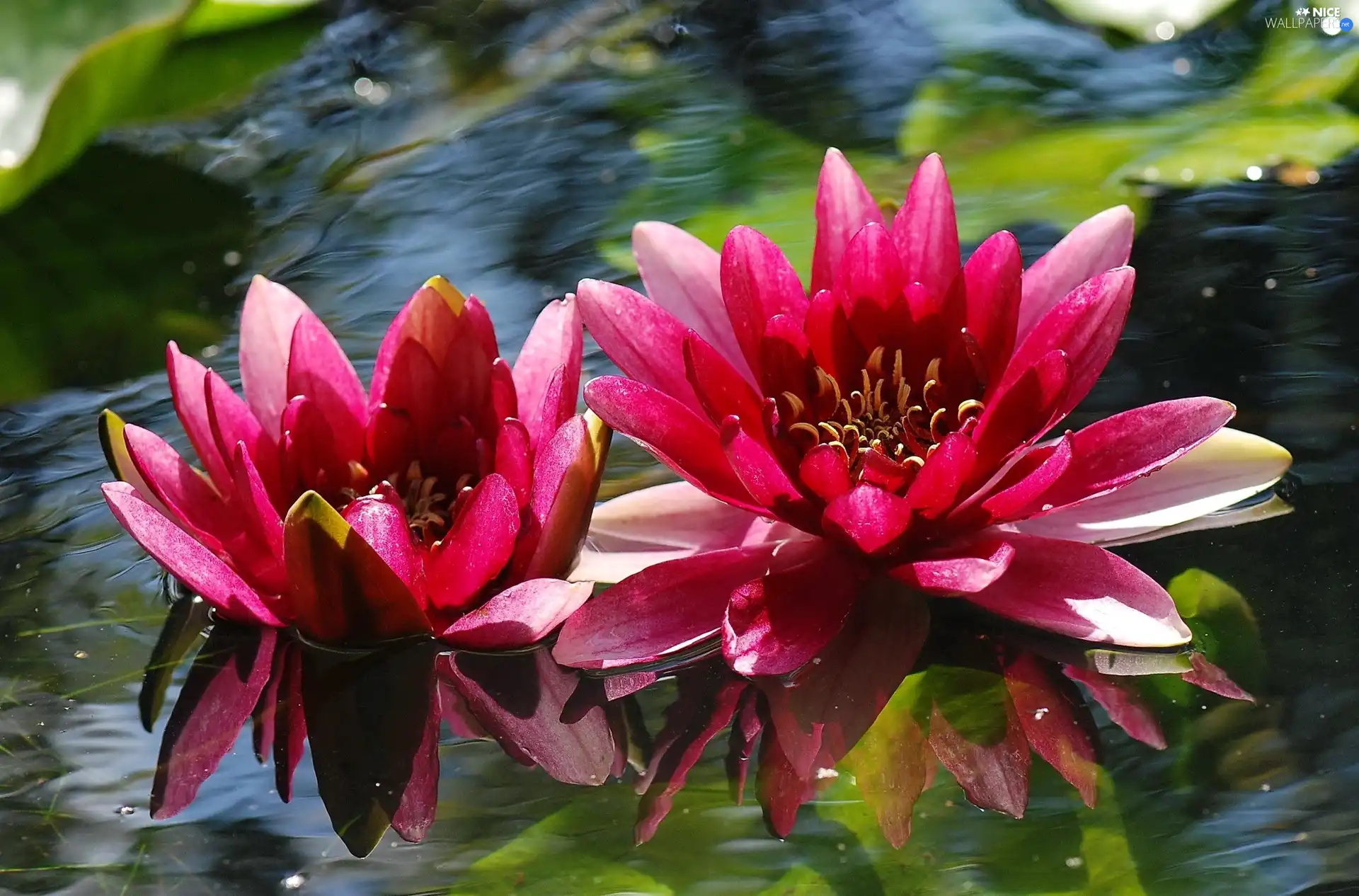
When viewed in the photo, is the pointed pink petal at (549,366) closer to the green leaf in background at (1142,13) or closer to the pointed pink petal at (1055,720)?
the pointed pink petal at (1055,720)

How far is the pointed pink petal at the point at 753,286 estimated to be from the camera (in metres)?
0.99

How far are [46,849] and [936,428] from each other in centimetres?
66

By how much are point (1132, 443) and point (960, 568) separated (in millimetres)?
168

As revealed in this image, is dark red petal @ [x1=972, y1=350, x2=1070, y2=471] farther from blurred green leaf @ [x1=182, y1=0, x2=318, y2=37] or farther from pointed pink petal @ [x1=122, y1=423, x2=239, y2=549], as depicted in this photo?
blurred green leaf @ [x1=182, y1=0, x2=318, y2=37]

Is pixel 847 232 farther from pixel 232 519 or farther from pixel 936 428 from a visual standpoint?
pixel 232 519

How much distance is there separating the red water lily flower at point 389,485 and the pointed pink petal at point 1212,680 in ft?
1.41

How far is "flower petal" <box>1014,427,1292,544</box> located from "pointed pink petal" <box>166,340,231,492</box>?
610 mm

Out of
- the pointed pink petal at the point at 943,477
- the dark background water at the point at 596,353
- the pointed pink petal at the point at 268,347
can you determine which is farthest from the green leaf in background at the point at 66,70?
the pointed pink petal at the point at 943,477

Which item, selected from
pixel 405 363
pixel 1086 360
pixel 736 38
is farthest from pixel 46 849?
pixel 736 38

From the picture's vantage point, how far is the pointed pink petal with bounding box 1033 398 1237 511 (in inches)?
36.3

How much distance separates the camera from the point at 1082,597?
0.92 m

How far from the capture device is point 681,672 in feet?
3.09

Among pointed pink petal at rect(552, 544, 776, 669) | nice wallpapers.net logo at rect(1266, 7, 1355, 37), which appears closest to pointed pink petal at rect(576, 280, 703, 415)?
pointed pink petal at rect(552, 544, 776, 669)

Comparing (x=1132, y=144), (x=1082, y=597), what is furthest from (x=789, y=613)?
(x=1132, y=144)
